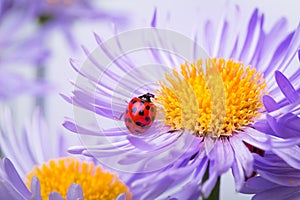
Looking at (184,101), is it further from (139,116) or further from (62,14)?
(62,14)

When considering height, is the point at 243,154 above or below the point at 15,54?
below

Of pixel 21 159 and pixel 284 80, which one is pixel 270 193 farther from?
pixel 21 159

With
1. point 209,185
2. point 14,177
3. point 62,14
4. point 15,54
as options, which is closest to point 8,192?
point 14,177

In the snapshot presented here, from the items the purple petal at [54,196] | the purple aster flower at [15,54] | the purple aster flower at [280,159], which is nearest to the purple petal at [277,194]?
the purple aster flower at [280,159]

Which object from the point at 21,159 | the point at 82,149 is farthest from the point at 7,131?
the point at 82,149

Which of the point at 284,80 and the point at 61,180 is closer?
the point at 284,80

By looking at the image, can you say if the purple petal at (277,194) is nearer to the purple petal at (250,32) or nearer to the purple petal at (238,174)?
the purple petal at (238,174)
